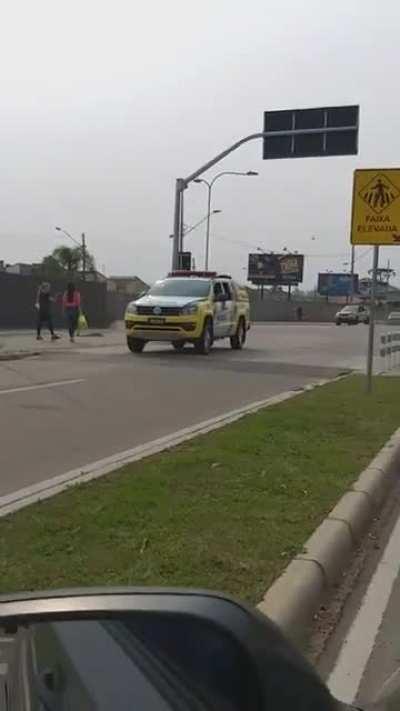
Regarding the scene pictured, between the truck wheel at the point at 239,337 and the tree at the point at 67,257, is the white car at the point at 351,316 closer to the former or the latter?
the tree at the point at 67,257

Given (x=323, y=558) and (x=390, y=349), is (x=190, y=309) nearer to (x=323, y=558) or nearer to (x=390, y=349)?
(x=390, y=349)

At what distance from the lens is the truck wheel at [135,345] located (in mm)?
21000

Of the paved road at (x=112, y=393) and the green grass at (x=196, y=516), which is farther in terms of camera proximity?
the paved road at (x=112, y=393)

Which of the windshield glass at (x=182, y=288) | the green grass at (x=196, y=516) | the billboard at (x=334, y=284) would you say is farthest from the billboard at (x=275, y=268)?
the green grass at (x=196, y=516)

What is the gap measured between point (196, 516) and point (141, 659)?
4083mm

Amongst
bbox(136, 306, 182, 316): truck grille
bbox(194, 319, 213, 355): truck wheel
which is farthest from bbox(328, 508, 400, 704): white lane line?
bbox(194, 319, 213, 355): truck wheel

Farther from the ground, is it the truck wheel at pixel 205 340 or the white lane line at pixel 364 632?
the truck wheel at pixel 205 340

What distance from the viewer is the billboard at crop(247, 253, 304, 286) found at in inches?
4498

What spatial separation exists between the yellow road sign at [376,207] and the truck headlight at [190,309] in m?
7.85

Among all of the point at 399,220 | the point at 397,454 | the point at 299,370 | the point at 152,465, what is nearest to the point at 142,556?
the point at 152,465

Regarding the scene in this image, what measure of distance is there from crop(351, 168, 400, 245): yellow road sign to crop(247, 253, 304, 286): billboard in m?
102

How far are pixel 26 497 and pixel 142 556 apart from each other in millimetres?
1819

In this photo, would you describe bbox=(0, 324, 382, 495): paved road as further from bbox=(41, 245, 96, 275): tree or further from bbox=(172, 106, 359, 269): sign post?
bbox=(41, 245, 96, 275): tree

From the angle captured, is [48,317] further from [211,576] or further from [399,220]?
[211,576]
